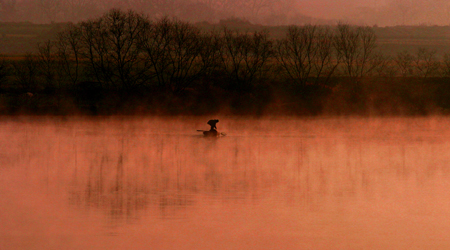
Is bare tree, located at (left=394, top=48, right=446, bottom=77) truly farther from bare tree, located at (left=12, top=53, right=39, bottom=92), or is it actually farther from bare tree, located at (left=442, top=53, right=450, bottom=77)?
bare tree, located at (left=12, top=53, right=39, bottom=92)

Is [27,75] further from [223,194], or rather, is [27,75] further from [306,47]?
[223,194]

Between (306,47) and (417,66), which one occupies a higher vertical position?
(306,47)

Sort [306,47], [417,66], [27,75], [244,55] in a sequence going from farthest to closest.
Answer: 1. [417,66]
2. [306,47]
3. [27,75]
4. [244,55]

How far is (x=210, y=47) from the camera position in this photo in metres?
65.4

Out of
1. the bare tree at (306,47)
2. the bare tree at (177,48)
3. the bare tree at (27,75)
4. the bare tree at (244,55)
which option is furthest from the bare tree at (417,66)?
the bare tree at (27,75)

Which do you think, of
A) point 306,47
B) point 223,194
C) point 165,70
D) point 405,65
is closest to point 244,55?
point 165,70

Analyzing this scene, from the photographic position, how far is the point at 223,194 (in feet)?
48.1

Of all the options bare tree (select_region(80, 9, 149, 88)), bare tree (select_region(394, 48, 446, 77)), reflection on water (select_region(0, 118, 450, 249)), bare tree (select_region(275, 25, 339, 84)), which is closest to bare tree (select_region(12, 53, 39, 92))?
bare tree (select_region(80, 9, 149, 88))

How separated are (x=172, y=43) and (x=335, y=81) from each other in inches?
703

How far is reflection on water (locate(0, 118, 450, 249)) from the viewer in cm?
1058

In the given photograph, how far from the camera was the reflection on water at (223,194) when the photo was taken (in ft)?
34.7

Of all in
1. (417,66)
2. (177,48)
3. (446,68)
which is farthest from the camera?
(446,68)

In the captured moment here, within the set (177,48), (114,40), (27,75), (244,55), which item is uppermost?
(114,40)

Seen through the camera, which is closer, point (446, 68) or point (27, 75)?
point (27, 75)
